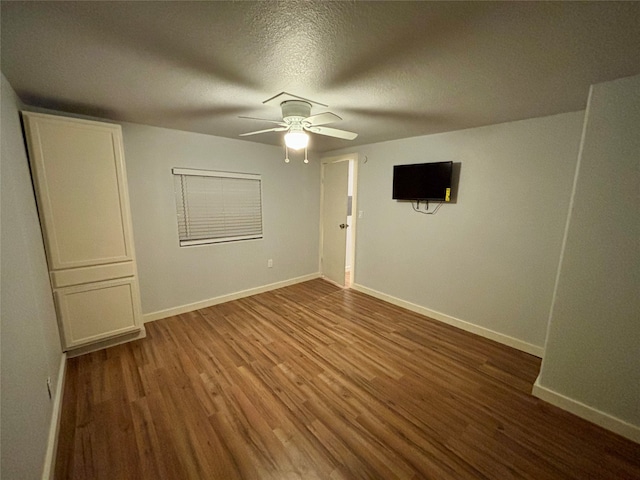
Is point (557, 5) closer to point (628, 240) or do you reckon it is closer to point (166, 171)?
point (628, 240)

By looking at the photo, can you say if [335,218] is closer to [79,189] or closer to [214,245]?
[214,245]

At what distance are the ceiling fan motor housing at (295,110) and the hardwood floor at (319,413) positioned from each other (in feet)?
7.00

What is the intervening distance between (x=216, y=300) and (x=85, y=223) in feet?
5.77

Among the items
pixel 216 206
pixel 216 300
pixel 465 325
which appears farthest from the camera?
pixel 216 300

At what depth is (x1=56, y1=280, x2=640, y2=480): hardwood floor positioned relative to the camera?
55.9 inches

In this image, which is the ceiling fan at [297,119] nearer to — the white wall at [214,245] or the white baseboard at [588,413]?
the white wall at [214,245]

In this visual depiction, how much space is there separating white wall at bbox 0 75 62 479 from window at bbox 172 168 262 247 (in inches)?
51.1

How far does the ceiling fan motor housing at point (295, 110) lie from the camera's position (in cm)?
192

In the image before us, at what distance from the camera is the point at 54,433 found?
1.50 metres

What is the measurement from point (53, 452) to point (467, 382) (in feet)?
9.31

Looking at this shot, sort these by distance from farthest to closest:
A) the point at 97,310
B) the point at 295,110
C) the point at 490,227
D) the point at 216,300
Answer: the point at 216,300, the point at 490,227, the point at 97,310, the point at 295,110

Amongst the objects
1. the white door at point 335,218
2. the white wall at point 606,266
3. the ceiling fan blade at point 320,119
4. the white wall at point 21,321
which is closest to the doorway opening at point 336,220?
the white door at point 335,218

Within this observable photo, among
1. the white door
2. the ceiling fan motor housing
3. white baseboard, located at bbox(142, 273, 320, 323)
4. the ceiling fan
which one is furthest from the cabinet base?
the white door

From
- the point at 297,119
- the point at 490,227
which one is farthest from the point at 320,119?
the point at 490,227
